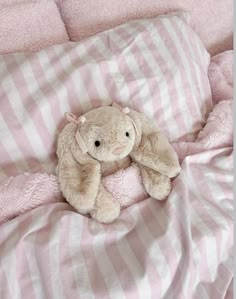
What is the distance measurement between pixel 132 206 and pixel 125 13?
0.57 meters

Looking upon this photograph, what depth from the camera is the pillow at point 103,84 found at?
977 millimetres

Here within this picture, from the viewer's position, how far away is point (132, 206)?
0.93 m

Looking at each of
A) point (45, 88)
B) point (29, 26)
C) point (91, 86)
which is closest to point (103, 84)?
point (91, 86)

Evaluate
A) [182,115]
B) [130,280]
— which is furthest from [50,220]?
[182,115]

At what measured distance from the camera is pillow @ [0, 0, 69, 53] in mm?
1093

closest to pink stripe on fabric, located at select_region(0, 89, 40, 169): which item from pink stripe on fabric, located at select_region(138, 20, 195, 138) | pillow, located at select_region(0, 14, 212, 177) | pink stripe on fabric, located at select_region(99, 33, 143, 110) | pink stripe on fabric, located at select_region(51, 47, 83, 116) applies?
pillow, located at select_region(0, 14, 212, 177)

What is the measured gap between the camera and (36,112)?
0.98 metres

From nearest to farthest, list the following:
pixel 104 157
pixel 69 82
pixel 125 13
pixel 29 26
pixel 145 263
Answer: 1. pixel 145 263
2. pixel 104 157
3. pixel 69 82
4. pixel 29 26
5. pixel 125 13

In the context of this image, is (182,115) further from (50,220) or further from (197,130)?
(50,220)

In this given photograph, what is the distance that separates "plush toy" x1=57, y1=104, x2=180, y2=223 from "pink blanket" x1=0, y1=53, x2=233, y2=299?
3cm

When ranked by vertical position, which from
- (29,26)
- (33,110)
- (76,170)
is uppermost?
(29,26)

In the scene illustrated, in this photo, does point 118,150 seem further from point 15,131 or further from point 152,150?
point 15,131

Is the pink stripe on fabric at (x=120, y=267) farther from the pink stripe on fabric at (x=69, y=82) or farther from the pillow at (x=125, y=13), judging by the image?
the pillow at (x=125, y=13)

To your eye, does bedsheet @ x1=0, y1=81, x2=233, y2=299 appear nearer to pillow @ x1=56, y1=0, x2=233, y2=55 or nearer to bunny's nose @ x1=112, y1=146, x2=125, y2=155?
bunny's nose @ x1=112, y1=146, x2=125, y2=155
